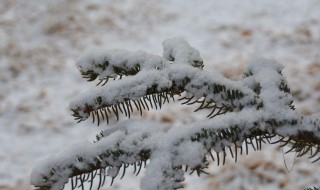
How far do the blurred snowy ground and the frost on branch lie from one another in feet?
6.28

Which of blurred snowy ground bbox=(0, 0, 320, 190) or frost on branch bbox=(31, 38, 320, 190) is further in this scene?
blurred snowy ground bbox=(0, 0, 320, 190)

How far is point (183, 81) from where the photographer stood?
866mm

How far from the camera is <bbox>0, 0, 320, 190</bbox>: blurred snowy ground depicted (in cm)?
280

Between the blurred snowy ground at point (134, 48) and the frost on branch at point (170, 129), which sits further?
the blurred snowy ground at point (134, 48)

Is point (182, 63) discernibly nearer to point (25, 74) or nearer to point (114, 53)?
point (114, 53)

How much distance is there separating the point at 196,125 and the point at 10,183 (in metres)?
2.34

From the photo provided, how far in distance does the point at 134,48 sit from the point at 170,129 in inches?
128

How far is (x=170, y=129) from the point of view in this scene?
2.71ft

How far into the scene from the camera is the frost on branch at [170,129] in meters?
0.77

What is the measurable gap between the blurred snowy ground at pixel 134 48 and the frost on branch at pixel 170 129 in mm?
1915

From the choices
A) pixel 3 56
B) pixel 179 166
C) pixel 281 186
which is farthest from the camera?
pixel 3 56

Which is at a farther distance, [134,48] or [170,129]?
[134,48]

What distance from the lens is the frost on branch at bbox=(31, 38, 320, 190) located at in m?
0.77

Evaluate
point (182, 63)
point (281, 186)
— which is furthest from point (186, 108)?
point (182, 63)
